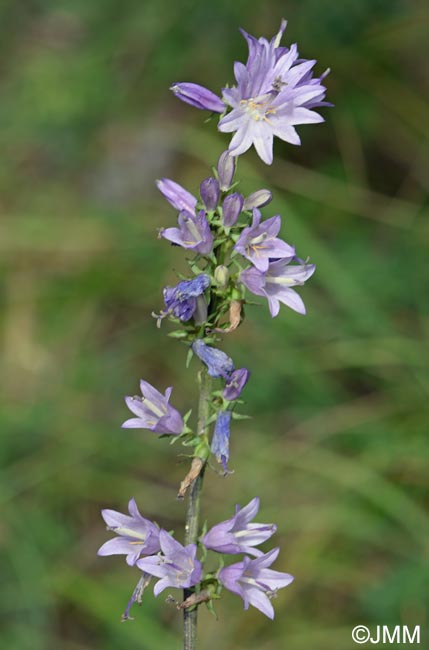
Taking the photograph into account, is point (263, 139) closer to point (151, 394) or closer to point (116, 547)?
point (151, 394)

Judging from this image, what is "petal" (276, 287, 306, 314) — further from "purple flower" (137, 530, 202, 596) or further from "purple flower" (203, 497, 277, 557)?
"purple flower" (137, 530, 202, 596)

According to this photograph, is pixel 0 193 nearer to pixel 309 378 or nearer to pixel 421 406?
pixel 309 378

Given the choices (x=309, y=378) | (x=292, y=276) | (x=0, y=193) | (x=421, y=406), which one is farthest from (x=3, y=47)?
(x=292, y=276)

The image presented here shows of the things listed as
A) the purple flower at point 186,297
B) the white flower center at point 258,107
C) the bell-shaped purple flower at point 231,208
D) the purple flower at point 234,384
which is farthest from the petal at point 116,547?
the white flower center at point 258,107

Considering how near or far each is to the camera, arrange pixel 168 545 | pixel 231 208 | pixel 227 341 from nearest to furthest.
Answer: pixel 168 545 < pixel 231 208 < pixel 227 341

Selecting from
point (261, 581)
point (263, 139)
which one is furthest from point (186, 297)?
point (261, 581)

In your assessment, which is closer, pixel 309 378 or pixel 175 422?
pixel 175 422

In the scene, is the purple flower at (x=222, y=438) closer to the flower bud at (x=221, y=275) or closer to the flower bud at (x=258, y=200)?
the flower bud at (x=221, y=275)
